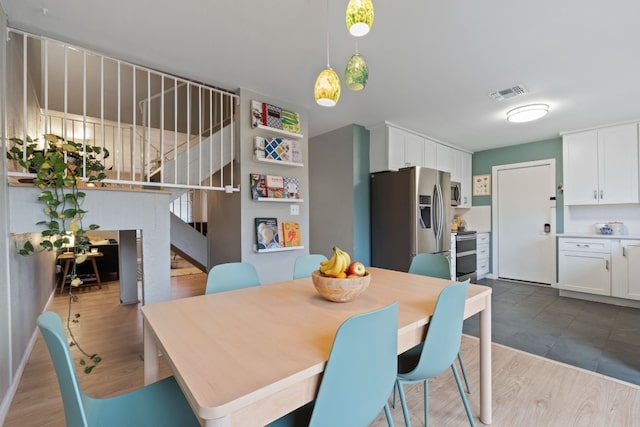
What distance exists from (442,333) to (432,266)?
99 cm

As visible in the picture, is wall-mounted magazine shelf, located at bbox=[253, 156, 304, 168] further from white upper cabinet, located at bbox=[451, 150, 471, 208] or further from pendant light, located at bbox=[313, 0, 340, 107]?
white upper cabinet, located at bbox=[451, 150, 471, 208]

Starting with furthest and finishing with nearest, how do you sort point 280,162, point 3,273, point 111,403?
1. point 280,162
2. point 3,273
3. point 111,403

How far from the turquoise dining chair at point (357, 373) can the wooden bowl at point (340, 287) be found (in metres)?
0.36

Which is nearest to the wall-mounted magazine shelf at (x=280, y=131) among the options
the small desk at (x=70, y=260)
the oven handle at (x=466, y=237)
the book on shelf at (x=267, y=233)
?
the book on shelf at (x=267, y=233)

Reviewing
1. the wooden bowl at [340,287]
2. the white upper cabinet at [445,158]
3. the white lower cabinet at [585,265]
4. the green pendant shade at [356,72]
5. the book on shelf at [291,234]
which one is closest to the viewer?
the wooden bowl at [340,287]

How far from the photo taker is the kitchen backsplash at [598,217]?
13.4 ft

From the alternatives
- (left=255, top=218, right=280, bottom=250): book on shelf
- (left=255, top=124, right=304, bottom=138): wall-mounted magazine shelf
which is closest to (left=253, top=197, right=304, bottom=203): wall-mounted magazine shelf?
(left=255, top=218, right=280, bottom=250): book on shelf

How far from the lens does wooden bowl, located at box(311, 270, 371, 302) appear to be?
4.27 feet

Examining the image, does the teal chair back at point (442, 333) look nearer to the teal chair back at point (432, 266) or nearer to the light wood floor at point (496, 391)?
the light wood floor at point (496, 391)

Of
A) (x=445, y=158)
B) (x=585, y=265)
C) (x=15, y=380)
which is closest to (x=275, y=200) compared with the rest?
(x=15, y=380)

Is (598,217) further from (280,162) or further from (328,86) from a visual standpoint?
(328,86)

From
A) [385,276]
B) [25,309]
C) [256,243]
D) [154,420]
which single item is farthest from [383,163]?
[25,309]

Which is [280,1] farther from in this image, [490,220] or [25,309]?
[490,220]

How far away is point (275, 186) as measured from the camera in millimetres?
3047
